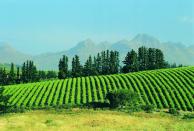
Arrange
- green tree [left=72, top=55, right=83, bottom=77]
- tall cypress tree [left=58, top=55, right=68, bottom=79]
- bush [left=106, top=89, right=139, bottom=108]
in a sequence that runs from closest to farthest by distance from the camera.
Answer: bush [left=106, top=89, right=139, bottom=108], tall cypress tree [left=58, top=55, right=68, bottom=79], green tree [left=72, top=55, right=83, bottom=77]

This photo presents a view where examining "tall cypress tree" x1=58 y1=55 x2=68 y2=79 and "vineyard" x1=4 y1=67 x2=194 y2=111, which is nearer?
"vineyard" x1=4 y1=67 x2=194 y2=111

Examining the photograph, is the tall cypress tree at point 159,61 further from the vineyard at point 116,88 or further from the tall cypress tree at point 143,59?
the vineyard at point 116,88

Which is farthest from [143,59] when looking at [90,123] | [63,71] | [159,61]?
[90,123]

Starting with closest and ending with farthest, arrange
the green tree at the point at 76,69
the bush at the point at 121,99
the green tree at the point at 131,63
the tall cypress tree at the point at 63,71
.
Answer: the bush at the point at 121,99 → the green tree at the point at 131,63 → the tall cypress tree at the point at 63,71 → the green tree at the point at 76,69

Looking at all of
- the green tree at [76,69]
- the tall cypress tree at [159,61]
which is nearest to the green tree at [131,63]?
the tall cypress tree at [159,61]

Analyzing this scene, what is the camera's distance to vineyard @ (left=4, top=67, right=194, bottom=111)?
92500 mm

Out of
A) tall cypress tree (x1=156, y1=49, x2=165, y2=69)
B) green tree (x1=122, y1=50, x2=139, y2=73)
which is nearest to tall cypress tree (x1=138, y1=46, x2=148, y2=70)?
tall cypress tree (x1=156, y1=49, x2=165, y2=69)

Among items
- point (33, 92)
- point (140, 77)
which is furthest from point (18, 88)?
point (140, 77)

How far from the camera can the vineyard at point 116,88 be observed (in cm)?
9250

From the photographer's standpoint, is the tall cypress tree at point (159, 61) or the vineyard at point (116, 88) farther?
the tall cypress tree at point (159, 61)

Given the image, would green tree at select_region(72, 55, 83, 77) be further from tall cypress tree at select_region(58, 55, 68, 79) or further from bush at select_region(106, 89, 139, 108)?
bush at select_region(106, 89, 139, 108)

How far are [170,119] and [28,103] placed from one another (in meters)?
46.6

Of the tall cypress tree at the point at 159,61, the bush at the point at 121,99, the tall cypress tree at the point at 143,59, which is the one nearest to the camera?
the bush at the point at 121,99

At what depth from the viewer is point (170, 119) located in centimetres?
5834
